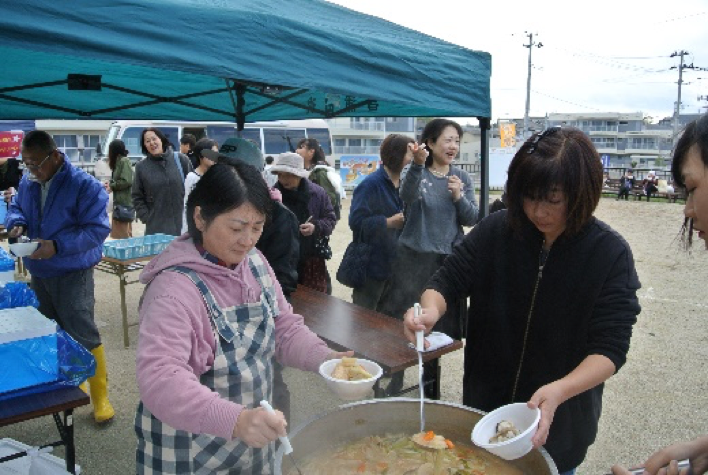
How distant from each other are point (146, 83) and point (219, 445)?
9.93 ft

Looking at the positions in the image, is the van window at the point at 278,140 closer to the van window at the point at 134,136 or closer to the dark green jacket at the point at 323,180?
the van window at the point at 134,136

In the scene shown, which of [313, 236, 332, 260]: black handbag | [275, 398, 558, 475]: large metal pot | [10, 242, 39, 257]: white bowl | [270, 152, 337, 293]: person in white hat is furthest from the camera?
[313, 236, 332, 260]: black handbag

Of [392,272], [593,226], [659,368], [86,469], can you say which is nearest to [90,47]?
[593,226]

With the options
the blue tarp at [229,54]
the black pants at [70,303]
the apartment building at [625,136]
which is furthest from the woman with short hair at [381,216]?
the apartment building at [625,136]

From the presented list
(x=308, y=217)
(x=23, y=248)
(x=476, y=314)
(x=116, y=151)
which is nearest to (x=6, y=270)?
(x=23, y=248)

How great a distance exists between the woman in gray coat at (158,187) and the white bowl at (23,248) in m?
2.76

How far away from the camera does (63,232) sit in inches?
127

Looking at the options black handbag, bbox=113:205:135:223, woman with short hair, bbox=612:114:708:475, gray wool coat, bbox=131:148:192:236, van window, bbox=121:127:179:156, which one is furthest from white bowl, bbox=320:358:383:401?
van window, bbox=121:127:179:156

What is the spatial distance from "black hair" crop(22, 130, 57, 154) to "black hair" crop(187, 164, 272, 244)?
7.18 feet

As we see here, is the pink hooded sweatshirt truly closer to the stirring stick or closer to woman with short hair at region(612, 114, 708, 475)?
the stirring stick

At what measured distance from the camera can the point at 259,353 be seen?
5.04 feet

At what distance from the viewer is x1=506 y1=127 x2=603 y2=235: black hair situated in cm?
144

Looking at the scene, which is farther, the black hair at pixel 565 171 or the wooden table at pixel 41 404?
the wooden table at pixel 41 404

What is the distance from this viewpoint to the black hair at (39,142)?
10.3 ft
